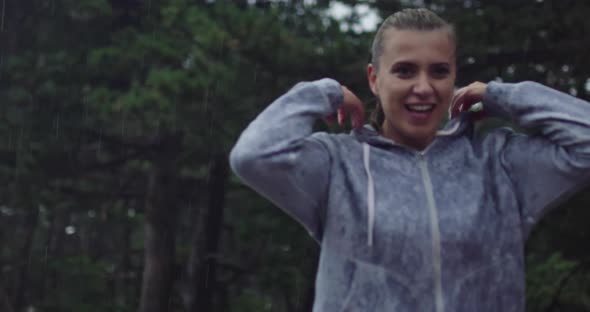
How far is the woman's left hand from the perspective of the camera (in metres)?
2.32

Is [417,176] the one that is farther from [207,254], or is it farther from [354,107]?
[207,254]

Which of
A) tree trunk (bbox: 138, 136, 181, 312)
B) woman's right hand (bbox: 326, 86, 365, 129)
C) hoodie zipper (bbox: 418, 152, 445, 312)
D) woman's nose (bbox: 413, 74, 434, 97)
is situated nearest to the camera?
hoodie zipper (bbox: 418, 152, 445, 312)

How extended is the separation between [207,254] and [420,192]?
42.2 feet

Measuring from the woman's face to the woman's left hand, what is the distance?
0.13 m

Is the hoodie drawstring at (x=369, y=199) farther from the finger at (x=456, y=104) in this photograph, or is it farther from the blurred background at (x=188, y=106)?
the blurred background at (x=188, y=106)

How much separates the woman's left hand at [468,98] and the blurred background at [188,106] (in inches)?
227

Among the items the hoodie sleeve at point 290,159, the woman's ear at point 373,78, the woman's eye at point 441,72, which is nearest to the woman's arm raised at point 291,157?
the hoodie sleeve at point 290,159

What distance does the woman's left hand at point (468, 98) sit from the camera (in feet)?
7.61

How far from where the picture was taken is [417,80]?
2.17 meters

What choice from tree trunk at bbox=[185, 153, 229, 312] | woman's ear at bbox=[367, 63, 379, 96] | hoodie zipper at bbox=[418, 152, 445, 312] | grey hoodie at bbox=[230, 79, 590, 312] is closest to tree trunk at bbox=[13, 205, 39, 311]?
tree trunk at bbox=[185, 153, 229, 312]

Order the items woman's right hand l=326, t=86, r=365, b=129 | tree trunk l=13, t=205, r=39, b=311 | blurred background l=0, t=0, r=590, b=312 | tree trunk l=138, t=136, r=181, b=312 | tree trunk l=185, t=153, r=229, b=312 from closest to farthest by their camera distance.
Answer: woman's right hand l=326, t=86, r=365, b=129
blurred background l=0, t=0, r=590, b=312
tree trunk l=138, t=136, r=181, b=312
tree trunk l=185, t=153, r=229, b=312
tree trunk l=13, t=205, r=39, b=311

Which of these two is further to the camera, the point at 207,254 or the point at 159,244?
the point at 207,254

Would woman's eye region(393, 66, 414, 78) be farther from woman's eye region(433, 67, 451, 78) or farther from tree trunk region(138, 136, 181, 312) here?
tree trunk region(138, 136, 181, 312)

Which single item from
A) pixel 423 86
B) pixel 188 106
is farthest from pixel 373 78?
pixel 188 106
